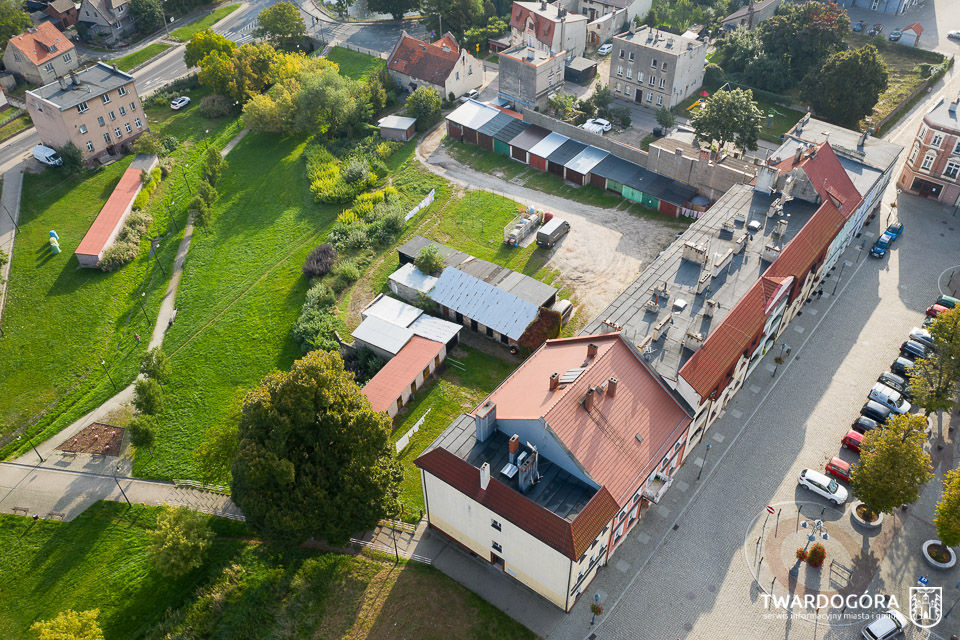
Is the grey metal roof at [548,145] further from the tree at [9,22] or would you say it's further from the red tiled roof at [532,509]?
the tree at [9,22]

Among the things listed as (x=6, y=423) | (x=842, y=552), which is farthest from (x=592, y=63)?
(x=6, y=423)

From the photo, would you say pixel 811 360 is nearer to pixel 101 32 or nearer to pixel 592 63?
pixel 592 63

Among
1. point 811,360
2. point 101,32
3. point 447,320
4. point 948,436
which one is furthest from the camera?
point 101,32

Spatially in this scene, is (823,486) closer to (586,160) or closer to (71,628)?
(586,160)

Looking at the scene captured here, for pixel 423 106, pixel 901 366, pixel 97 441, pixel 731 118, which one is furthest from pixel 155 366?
pixel 731 118

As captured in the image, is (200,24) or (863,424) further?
(200,24)

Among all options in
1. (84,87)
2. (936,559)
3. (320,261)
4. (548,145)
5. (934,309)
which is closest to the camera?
(936,559)
